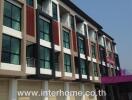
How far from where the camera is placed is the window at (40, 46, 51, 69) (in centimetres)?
2255

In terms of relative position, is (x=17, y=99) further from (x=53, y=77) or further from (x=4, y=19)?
(x=4, y=19)

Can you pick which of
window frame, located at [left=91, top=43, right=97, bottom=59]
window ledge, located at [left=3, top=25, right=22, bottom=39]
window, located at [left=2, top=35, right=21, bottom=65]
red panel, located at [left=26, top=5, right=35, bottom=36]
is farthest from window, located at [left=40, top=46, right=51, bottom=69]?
window frame, located at [left=91, top=43, right=97, bottom=59]

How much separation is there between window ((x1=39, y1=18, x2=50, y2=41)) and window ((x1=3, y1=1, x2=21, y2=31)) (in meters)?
3.42

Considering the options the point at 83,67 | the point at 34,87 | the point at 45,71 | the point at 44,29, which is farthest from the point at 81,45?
the point at 34,87

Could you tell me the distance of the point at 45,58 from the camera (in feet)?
75.9

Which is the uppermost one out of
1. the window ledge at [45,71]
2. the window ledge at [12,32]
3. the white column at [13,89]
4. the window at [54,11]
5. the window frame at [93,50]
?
the window at [54,11]

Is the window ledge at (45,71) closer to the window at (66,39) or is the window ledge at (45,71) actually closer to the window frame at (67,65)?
the window frame at (67,65)

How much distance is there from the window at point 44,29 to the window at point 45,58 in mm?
1204

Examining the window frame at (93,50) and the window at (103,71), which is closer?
the window frame at (93,50)

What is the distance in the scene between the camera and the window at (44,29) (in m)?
23.2

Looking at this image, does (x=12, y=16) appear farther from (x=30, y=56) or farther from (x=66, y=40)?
(x=66, y=40)

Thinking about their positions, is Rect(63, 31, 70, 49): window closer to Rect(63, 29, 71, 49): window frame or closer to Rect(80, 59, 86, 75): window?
Rect(63, 29, 71, 49): window frame

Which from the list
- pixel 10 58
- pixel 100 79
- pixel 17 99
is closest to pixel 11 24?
pixel 10 58

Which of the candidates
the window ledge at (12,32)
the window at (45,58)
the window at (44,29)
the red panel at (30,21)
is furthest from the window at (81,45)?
the window ledge at (12,32)
